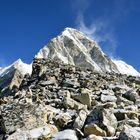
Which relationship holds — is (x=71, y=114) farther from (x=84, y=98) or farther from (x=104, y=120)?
(x=104, y=120)

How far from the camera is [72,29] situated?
124562 mm

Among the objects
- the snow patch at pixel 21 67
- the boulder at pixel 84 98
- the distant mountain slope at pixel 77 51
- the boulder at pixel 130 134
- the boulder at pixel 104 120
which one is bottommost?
the boulder at pixel 130 134

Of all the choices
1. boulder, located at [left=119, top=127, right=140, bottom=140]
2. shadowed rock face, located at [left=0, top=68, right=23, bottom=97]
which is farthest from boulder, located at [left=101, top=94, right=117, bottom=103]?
shadowed rock face, located at [left=0, top=68, right=23, bottom=97]

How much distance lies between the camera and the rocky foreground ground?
2083cm

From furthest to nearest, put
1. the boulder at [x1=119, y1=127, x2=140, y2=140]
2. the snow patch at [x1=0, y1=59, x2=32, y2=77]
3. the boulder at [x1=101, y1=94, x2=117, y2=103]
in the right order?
the snow patch at [x1=0, y1=59, x2=32, y2=77] → the boulder at [x1=101, y1=94, x2=117, y2=103] → the boulder at [x1=119, y1=127, x2=140, y2=140]

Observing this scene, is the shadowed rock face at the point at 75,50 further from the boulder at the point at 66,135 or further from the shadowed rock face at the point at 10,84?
the boulder at the point at 66,135

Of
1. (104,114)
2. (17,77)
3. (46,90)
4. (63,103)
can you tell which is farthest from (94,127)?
(17,77)

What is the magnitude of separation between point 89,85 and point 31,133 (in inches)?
585

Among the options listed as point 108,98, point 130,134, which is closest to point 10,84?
point 108,98

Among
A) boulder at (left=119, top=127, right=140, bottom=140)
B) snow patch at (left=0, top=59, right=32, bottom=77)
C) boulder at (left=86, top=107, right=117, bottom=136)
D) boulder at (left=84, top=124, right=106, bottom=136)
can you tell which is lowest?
boulder at (left=119, top=127, right=140, bottom=140)

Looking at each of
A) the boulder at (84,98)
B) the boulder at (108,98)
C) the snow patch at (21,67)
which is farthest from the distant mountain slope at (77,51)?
the boulder at (84,98)

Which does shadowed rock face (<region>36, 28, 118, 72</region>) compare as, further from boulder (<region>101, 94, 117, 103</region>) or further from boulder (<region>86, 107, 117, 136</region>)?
boulder (<region>86, 107, 117, 136</region>)

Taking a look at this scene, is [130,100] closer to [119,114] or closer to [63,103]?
[63,103]

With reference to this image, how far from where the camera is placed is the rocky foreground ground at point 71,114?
20.8 meters
